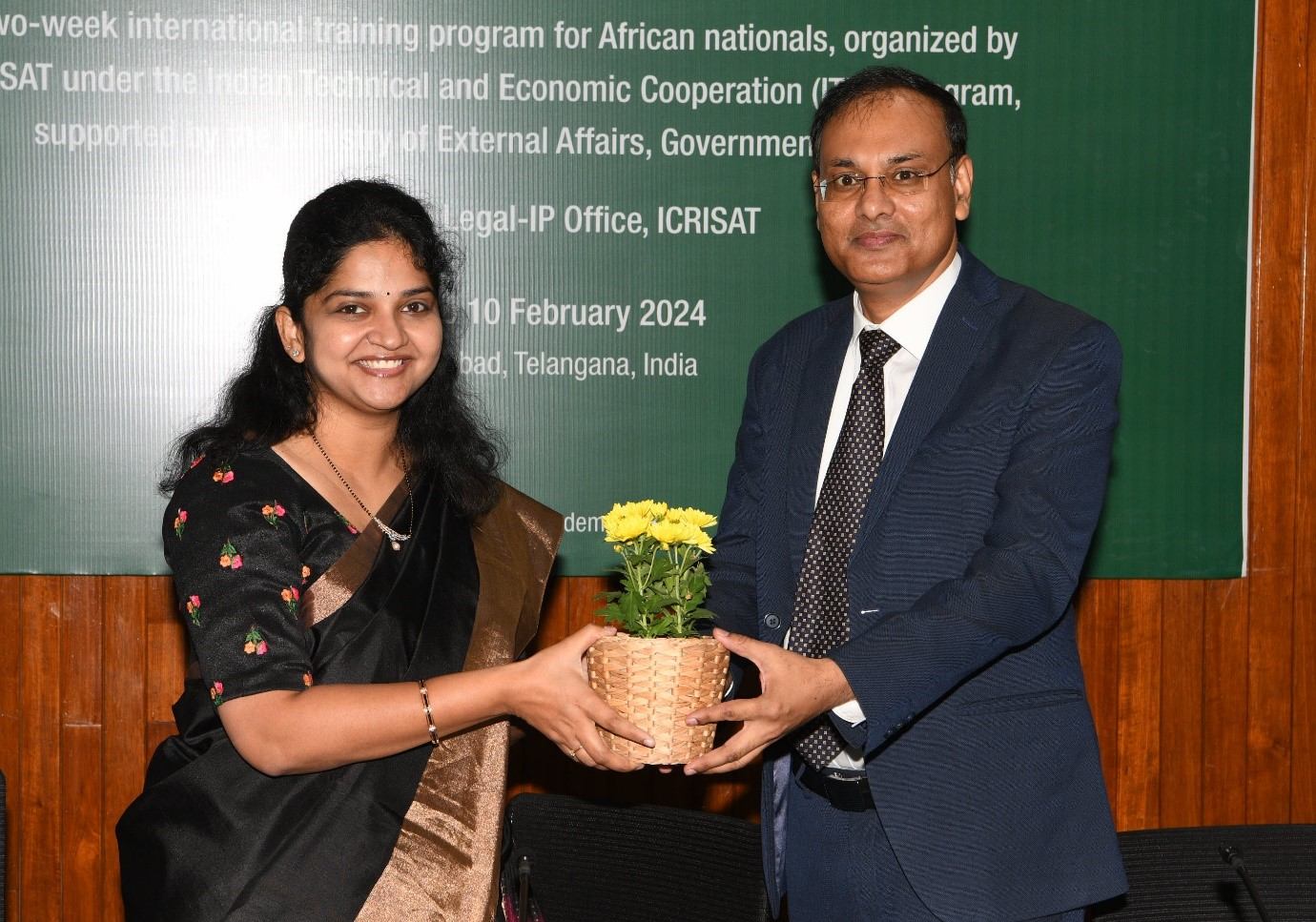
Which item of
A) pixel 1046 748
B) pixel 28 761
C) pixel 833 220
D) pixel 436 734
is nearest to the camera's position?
pixel 436 734

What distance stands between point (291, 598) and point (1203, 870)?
1430 mm

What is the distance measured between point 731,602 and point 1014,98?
1695 mm

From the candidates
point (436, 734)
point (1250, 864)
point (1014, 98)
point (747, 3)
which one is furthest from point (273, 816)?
point (1014, 98)

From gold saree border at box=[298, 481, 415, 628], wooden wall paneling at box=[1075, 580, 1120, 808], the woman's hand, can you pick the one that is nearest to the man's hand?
the woman's hand

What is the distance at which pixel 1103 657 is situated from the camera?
3.33 metres

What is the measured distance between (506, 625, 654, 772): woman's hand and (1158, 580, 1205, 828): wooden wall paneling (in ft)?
6.68

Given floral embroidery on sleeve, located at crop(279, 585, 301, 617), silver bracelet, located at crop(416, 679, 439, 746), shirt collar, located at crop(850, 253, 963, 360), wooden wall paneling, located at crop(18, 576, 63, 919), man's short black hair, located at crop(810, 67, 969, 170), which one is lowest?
wooden wall paneling, located at crop(18, 576, 63, 919)

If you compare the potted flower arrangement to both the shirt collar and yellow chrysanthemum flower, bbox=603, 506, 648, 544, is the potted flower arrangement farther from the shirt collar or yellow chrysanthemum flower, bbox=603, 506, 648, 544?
the shirt collar

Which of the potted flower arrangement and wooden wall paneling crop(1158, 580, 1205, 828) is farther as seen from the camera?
wooden wall paneling crop(1158, 580, 1205, 828)

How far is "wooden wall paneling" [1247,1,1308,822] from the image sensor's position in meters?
3.24

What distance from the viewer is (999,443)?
6.16 ft

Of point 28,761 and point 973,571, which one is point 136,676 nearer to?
point 28,761

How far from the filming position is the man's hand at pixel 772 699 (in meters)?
1.75

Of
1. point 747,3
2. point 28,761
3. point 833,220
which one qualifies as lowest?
point 28,761
